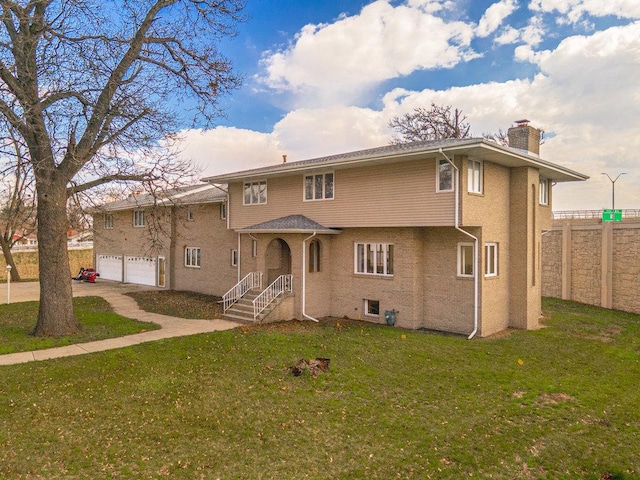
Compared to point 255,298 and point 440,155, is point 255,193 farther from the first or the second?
point 440,155

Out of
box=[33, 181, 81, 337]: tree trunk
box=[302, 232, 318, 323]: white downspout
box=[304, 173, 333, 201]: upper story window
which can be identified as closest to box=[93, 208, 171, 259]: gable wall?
box=[304, 173, 333, 201]: upper story window

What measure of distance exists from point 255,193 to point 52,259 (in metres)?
8.70

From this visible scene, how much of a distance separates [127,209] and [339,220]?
18380mm

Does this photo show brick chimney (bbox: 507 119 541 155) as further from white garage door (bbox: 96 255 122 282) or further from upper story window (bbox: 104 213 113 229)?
upper story window (bbox: 104 213 113 229)

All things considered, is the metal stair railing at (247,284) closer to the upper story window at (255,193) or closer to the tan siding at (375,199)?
the tan siding at (375,199)

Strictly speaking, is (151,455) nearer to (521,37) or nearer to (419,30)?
(419,30)

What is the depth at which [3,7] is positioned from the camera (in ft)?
32.5

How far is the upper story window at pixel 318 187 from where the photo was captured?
1622 centimetres

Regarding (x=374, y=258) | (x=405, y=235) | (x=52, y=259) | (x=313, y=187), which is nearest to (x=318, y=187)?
(x=313, y=187)

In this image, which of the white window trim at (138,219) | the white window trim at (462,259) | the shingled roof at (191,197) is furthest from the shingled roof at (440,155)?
the white window trim at (138,219)

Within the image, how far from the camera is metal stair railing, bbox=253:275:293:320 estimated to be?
601 inches

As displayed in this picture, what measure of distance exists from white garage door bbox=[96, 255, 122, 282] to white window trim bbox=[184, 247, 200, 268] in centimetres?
825

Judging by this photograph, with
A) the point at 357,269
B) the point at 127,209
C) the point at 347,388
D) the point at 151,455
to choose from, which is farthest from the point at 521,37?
the point at 127,209

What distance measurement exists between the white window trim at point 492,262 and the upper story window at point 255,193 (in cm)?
941
